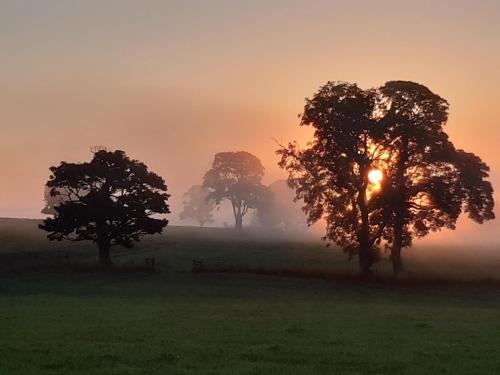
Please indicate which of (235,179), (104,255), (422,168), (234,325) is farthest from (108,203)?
(235,179)

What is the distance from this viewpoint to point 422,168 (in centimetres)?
6209

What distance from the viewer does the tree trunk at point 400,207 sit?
2334 inches

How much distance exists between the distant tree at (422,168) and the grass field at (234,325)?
800 centimetres

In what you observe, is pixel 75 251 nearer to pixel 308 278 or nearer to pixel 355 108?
pixel 308 278

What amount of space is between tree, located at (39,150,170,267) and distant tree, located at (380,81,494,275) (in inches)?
1151

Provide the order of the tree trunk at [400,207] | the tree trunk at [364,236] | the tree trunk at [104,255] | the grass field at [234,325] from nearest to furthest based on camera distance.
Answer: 1. the grass field at [234,325]
2. the tree trunk at [400,207]
3. the tree trunk at [364,236]
4. the tree trunk at [104,255]

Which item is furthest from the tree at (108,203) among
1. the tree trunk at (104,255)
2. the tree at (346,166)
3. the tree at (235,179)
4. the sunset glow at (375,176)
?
the tree at (235,179)

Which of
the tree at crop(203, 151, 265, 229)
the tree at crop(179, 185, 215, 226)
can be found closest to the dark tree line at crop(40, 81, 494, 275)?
the tree at crop(203, 151, 265, 229)

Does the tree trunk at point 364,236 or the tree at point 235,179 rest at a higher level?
the tree at point 235,179

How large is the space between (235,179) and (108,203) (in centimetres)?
7299

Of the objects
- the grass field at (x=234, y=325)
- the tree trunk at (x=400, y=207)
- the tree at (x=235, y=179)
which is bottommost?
the grass field at (x=234, y=325)

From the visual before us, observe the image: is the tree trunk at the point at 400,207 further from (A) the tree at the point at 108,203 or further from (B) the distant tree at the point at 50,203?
(B) the distant tree at the point at 50,203

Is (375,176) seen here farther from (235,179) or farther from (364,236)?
(235,179)

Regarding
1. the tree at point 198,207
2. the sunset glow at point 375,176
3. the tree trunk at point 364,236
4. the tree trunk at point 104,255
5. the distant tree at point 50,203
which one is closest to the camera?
the tree trunk at point 364,236
